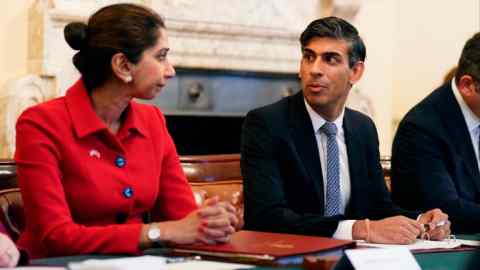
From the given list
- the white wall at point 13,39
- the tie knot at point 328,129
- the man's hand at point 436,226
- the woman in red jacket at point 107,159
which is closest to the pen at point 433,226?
the man's hand at point 436,226

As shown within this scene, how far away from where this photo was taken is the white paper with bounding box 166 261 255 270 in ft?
6.22

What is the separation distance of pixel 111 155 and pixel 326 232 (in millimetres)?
669

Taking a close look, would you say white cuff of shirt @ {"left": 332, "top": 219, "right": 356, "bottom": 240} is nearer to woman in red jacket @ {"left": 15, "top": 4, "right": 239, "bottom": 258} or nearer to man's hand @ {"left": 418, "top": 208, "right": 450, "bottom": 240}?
man's hand @ {"left": 418, "top": 208, "right": 450, "bottom": 240}

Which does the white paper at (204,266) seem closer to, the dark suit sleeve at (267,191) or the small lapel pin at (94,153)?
the small lapel pin at (94,153)

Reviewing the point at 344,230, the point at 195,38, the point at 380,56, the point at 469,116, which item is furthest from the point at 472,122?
the point at 380,56

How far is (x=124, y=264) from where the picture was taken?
1771mm

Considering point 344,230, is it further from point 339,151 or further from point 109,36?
point 109,36

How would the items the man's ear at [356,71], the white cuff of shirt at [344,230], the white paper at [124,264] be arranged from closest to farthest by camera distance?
1. the white paper at [124,264]
2. the white cuff of shirt at [344,230]
3. the man's ear at [356,71]

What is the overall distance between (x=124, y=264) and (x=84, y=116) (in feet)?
2.40

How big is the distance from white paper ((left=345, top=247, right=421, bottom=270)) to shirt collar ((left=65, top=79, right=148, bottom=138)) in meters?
0.78

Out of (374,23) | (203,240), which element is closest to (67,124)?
(203,240)

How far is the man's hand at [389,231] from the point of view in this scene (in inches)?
99.9

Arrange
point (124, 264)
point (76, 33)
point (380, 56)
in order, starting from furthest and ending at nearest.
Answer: point (380, 56)
point (76, 33)
point (124, 264)

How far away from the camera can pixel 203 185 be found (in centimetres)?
345
